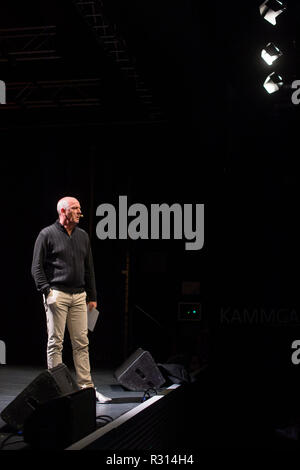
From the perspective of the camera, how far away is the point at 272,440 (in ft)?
22.5

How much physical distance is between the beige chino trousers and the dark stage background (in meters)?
2.34

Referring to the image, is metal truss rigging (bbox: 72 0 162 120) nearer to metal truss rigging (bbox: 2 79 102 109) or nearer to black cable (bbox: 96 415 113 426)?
metal truss rigging (bbox: 2 79 102 109)

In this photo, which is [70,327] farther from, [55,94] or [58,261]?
[55,94]

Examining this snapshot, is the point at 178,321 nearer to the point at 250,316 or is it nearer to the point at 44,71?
the point at 250,316

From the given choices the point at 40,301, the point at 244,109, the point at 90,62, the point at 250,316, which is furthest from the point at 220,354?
the point at 90,62

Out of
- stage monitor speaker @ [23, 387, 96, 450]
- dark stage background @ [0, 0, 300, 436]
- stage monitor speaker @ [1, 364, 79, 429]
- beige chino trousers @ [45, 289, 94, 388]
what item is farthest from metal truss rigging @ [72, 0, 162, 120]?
stage monitor speaker @ [23, 387, 96, 450]

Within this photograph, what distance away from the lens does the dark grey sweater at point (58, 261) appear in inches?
185

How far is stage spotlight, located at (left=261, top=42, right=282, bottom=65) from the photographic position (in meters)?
5.45

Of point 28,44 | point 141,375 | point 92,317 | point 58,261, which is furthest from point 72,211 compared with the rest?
point 28,44

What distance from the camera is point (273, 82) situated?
5.88 m

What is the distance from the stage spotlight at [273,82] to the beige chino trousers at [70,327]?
2710 mm

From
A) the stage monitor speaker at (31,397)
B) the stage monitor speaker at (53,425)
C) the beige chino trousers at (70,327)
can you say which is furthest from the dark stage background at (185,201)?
the stage monitor speaker at (53,425)

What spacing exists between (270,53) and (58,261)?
2.65 meters

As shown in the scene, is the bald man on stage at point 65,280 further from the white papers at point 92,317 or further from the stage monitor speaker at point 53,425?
the stage monitor speaker at point 53,425
